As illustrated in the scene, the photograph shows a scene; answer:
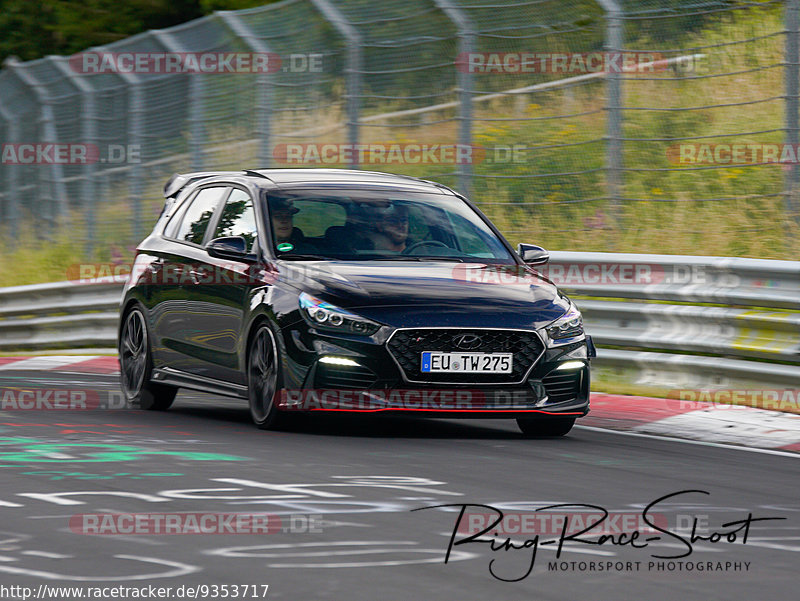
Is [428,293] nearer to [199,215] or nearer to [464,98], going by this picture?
[199,215]

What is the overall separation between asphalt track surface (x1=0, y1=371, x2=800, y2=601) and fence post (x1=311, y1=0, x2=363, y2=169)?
720 centimetres

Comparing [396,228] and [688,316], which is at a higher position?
[396,228]

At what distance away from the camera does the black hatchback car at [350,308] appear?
995cm

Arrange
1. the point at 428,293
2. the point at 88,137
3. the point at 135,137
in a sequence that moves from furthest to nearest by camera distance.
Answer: the point at 88,137
the point at 135,137
the point at 428,293

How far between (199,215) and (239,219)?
72cm

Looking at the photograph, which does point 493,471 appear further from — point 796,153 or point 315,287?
point 796,153

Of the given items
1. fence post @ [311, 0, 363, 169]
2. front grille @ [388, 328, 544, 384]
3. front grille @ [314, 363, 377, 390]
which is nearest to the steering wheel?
front grille @ [388, 328, 544, 384]

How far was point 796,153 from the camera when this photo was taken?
1390cm

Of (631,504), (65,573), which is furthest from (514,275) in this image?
(65,573)

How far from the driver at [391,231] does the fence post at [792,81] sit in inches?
164

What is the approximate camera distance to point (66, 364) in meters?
17.8

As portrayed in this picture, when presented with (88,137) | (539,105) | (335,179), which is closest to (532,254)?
(335,179)

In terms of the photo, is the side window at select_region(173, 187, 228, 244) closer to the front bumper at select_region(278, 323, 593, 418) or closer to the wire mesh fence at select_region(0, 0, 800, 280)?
the front bumper at select_region(278, 323, 593, 418)

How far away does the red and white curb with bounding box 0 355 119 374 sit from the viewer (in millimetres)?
17125
